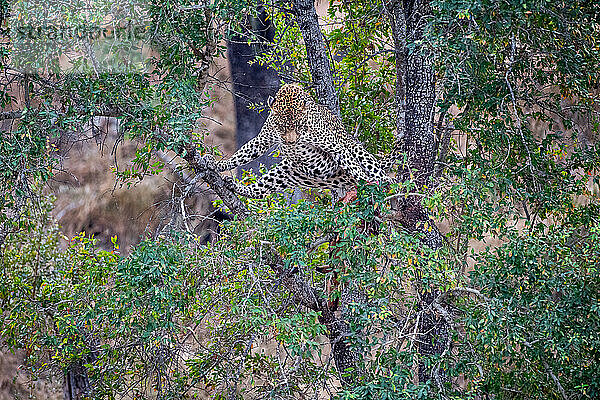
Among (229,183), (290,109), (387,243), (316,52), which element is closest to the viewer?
(387,243)

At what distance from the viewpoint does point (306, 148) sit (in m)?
5.20

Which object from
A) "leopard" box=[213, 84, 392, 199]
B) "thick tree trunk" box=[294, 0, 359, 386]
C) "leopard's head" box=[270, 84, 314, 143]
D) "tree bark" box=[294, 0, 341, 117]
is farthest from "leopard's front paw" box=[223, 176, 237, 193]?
"tree bark" box=[294, 0, 341, 117]

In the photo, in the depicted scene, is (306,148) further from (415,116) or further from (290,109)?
(415,116)

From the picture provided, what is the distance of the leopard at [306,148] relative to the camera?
16.8ft

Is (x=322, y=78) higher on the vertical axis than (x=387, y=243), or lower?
higher

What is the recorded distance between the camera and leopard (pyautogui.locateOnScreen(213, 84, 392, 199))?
201 inches

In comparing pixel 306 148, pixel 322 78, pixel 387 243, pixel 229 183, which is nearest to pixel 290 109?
pixel 306 148

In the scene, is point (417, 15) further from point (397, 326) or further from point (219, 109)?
point (219, 109)

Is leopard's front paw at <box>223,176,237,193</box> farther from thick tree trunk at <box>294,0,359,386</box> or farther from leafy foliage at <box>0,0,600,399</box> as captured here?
thick tree trunk at <box>294,0,359,386</box>

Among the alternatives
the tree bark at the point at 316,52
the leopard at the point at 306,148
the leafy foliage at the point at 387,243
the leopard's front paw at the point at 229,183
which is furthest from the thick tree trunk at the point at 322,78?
the leopard's front paw at the point at 229,183

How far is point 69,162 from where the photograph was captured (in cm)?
1025

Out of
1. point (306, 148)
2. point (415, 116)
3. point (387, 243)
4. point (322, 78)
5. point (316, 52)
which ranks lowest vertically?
point (387, 243)

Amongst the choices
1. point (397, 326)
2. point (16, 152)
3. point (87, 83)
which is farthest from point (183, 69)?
point (397, 326)

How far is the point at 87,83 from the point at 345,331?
271 cm
